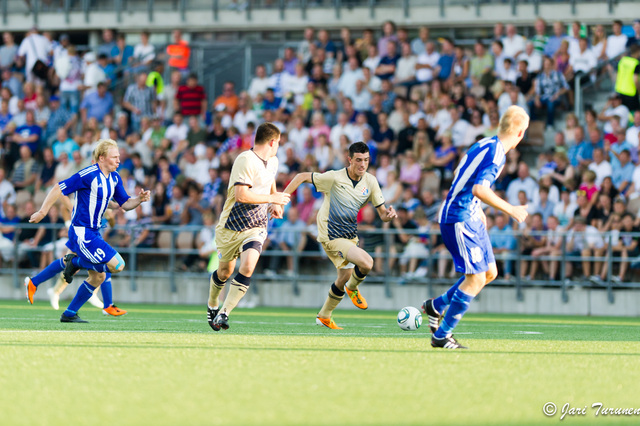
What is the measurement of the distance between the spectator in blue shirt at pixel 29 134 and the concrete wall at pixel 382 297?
3636 mm

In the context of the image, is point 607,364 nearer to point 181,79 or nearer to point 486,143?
point 486,143

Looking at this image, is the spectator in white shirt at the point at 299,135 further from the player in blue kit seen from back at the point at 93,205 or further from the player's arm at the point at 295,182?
the player's arm at the point at 295,182

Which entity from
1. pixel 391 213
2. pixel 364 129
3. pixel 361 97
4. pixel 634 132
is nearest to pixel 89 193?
pixel 391 213

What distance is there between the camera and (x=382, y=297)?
18141 mm

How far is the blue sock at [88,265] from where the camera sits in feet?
37.2

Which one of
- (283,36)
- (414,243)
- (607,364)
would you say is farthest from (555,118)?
(607,364)

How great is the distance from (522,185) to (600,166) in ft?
4.39

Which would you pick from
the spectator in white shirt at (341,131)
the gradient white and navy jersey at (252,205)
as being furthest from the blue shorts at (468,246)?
the spectator in white shirt at (341,131)

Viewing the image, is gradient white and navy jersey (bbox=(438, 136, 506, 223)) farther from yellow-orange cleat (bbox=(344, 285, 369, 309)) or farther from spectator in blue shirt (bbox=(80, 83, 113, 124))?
spectator in blue shirt (bbox=(80, 83, 113, 124))

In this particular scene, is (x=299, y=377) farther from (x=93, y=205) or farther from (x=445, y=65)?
(x=445, y=65)

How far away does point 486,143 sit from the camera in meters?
8.15

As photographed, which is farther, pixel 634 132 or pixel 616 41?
pixel 616 41

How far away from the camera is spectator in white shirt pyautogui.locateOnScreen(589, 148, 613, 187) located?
673 inches

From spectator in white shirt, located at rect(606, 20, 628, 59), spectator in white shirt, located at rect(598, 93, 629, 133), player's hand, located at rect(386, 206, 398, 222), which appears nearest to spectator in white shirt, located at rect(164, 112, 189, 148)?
spectator in white shirt, located at rect(598, 93, 629, 133)
